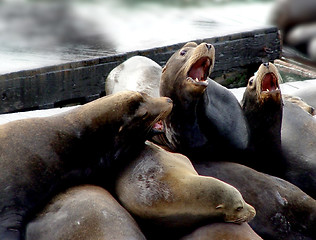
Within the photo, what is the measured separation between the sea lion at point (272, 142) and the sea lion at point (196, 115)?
126 millimetres

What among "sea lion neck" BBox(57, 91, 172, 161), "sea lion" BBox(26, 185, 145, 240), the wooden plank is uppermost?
"sea lion neck" BBox(57, 91, 172, 161)

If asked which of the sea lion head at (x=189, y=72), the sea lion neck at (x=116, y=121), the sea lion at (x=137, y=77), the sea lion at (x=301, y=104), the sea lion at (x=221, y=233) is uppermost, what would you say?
the sea lion head at (x=189, y=72)

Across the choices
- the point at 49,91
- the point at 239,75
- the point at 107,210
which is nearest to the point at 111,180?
the point at 107,210

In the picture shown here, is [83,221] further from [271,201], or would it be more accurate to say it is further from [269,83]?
[269,83]

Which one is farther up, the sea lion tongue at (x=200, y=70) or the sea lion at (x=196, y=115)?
the sea lion tongue at (x=200, y=70)

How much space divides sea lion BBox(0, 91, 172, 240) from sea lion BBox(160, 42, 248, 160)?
0.28 meters

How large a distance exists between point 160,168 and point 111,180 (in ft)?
1.08

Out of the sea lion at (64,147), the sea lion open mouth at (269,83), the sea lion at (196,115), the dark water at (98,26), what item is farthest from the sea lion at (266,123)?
the dark water at (98,26)

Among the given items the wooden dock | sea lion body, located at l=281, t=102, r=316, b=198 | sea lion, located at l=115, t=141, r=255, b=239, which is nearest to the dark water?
the wooden dock

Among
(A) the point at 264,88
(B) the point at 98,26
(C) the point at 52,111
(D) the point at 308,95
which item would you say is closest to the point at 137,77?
(C) the point at 52,111

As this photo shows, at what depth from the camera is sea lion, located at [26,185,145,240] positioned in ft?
9.43

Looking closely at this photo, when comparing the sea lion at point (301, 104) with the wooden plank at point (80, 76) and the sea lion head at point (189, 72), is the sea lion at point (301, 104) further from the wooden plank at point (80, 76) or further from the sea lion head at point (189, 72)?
the wooden plank at point (80, 76)

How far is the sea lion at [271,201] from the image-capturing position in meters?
3.56

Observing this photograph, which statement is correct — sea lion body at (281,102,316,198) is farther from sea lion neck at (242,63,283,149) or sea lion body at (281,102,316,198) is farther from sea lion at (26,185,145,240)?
sea lion at (26,185,145,240)
